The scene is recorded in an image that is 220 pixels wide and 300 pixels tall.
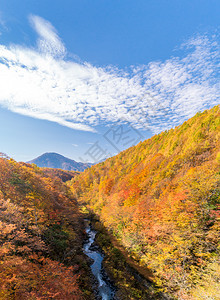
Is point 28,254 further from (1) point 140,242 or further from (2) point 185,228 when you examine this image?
(2) point 185,228

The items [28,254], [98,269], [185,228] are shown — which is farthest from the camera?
[98,269]

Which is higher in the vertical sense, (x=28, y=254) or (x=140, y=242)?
(x=28, y=254)

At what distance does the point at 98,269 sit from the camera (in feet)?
78.0

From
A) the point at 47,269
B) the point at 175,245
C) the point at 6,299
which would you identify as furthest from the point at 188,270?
the point at 6,299

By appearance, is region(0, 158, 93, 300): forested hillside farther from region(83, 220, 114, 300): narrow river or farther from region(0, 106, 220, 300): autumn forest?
region(83, 220, 114, 300): narrow river

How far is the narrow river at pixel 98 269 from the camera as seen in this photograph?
738 inches

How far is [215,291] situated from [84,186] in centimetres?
9121

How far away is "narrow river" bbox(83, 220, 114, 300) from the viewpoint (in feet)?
61.5

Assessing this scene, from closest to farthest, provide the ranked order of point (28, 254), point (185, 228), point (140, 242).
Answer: point (28, 254) → point (185, 228) → point (140, 242)

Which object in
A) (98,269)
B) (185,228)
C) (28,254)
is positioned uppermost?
(28,254)

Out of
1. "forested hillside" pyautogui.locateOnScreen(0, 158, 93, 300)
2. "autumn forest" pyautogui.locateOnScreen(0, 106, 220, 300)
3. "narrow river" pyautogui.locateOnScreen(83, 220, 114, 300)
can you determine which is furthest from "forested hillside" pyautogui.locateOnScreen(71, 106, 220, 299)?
"forested hillside" pyautogui.locateOnScreen(0, 158, 93, 300)

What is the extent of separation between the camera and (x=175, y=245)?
17.9 m

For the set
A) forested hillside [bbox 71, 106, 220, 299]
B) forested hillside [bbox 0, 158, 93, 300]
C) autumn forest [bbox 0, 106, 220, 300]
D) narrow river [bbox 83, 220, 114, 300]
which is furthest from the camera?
narrow river [bbox 83, 220, 114, 300]

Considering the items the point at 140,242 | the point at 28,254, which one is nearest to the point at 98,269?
the point at 140,242
